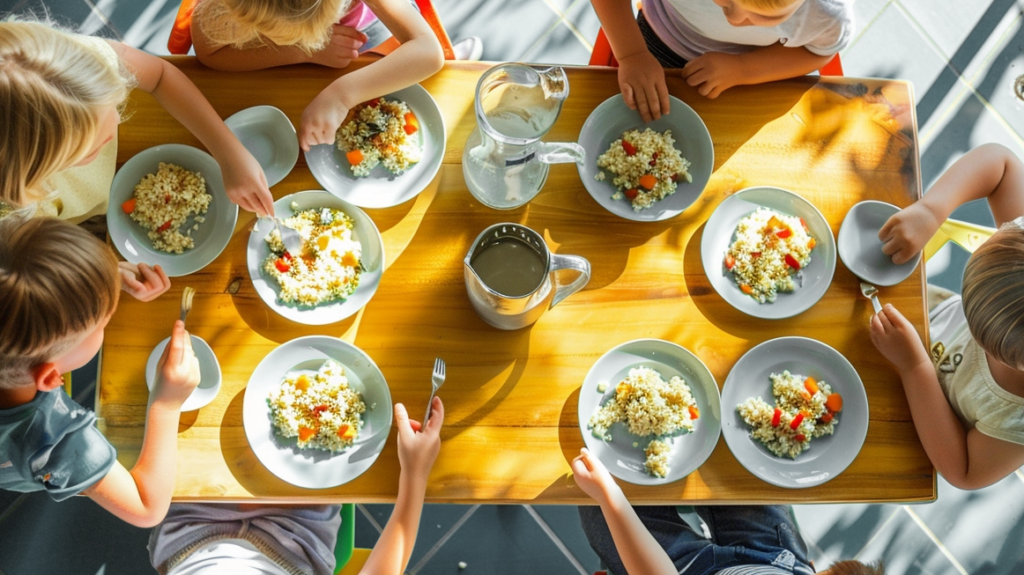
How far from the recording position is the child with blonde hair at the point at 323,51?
3.81 ft

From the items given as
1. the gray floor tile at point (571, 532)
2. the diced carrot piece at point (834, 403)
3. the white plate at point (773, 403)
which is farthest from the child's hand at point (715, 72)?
the gray floor tile at point (571, 532)

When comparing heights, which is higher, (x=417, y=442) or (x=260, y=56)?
(x=260, y=56)

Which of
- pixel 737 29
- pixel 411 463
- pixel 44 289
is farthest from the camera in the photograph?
pixel 737 29

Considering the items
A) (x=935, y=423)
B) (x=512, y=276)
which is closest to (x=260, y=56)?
(x=512, y=276)

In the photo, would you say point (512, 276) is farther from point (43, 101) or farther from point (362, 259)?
Answer: point (43, 101)

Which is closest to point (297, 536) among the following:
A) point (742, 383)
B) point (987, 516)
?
point (742, 383)

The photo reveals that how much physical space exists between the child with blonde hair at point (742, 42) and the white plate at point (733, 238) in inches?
8.5

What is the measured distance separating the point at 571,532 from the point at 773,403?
89cm

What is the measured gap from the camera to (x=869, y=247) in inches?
49.4

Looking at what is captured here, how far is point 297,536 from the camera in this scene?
1.29m

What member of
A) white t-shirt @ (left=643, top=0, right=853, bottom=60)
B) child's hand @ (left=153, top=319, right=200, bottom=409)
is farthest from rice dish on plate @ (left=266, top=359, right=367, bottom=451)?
white t-shirt @ (left=643, top=0, right=853, bottom=60)


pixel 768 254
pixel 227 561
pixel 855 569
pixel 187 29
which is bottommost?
pixel 227 561

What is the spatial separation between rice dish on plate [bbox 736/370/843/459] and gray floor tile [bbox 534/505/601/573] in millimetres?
845

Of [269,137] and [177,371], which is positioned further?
[269,137]
